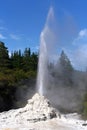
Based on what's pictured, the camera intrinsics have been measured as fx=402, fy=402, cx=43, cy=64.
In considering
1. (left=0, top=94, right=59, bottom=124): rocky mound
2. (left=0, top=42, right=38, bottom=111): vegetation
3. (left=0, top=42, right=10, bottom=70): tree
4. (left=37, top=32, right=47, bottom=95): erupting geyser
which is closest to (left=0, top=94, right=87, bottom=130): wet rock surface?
(left=0, top=94, right=59, bottom=124): rocky mound

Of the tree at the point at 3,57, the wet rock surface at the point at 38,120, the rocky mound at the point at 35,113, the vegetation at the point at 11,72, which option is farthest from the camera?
the tree at the point at 3,57

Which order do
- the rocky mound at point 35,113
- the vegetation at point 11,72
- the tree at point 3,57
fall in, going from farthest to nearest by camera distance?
the tree at point 3,57
the vegetation at point 11,72
the rocky mound at point 35,113

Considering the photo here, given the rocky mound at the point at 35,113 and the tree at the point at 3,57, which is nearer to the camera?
the rocky mound at the point at 35,113

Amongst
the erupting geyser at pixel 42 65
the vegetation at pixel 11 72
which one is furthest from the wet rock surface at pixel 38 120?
the vegetation at pixel 11 72

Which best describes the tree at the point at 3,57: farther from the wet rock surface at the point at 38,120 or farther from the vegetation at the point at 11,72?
the wet rock surface at the point at 38,120

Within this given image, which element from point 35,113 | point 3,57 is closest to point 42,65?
point 35,113

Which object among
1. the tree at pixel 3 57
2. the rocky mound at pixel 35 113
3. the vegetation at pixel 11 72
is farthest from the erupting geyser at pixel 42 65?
the tree at pixel 3 57

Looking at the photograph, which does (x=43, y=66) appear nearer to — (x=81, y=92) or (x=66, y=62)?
(x=81, y=92)

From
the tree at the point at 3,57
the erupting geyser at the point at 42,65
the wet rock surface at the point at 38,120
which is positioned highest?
the tree at the point at 3,57

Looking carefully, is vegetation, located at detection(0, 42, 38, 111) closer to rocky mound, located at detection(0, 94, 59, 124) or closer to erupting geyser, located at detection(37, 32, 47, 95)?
erupting geyser, located at detection(37, 32, 47, 95)

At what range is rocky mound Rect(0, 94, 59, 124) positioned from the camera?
29.2m

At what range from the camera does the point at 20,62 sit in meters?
65.6

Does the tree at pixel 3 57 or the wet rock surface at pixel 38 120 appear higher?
the tree at pixel 3 57

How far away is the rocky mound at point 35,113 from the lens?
29.2 metres
